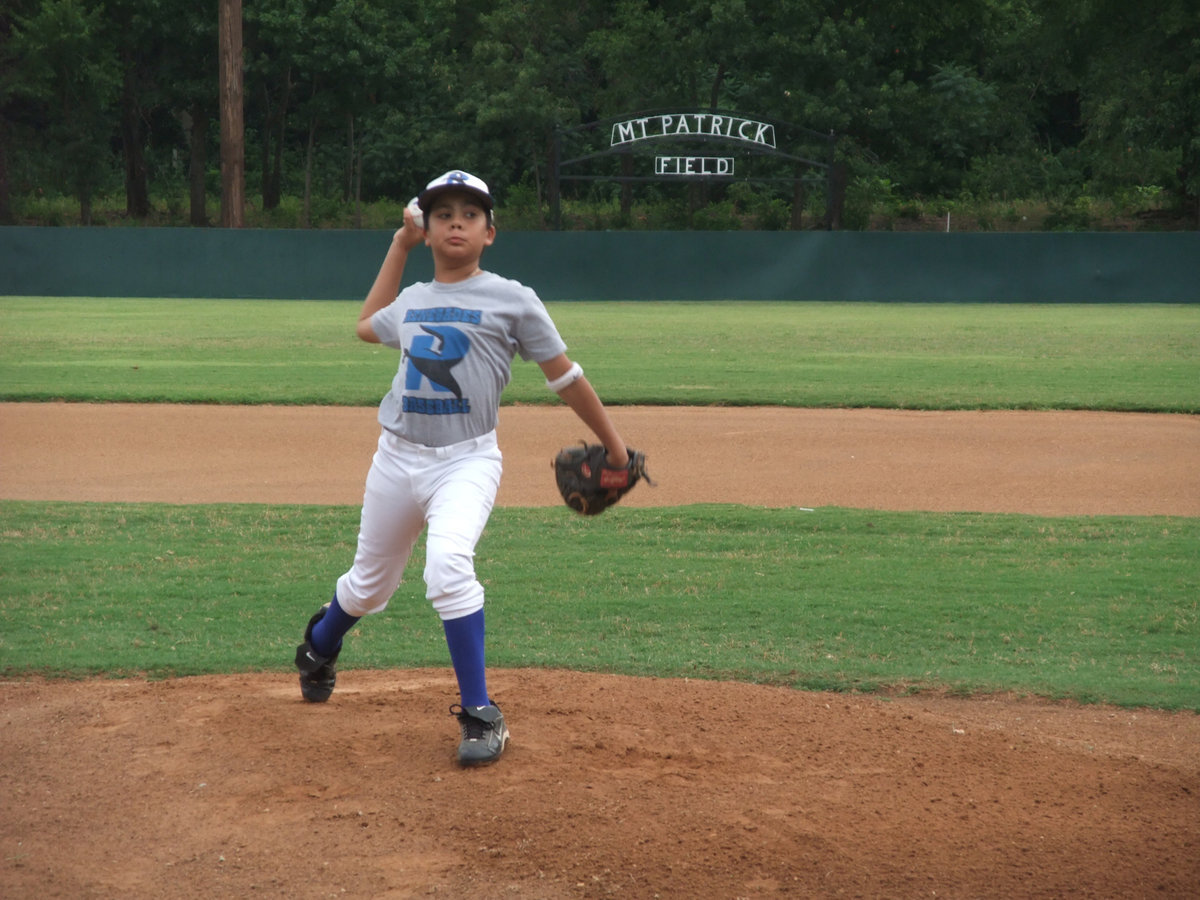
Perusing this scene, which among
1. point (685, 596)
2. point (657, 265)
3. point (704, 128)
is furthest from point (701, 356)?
point (704, 128)

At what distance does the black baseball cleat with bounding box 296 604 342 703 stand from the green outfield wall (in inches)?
979

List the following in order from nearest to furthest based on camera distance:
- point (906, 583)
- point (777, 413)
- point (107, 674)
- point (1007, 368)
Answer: point (107, 674)
point (906, 583)
point (777, 413)
point (1007, 368)

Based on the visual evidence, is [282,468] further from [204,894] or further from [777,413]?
[204,894]

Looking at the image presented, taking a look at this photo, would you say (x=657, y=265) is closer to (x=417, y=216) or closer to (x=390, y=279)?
(x=390, y=279)

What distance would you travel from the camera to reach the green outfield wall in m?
28.8

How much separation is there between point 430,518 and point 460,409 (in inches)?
12.5

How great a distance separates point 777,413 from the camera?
1243 cm

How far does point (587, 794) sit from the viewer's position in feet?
10.9

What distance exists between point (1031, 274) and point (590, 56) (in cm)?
2084

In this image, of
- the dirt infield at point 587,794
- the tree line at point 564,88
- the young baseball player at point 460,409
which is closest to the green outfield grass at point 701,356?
the dirt infield at point 587,794

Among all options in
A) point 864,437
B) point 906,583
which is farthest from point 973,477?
point 906,583

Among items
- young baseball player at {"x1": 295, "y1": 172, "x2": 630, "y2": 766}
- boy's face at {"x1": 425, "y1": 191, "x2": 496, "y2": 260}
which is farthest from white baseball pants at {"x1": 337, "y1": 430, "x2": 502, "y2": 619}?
boy's face at {"x1": 425, "y1": 191, "x2": 496, "y2": 260}

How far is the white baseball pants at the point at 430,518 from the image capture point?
137 inches

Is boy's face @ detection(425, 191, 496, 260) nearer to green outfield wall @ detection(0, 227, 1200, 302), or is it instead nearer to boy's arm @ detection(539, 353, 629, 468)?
boy's arm @ detection(539, 353, 629, 468)
